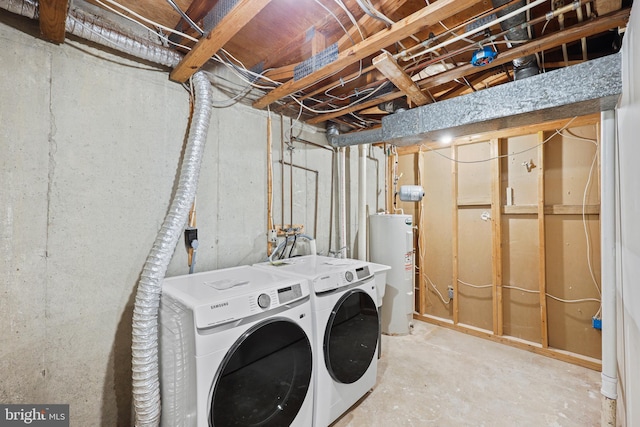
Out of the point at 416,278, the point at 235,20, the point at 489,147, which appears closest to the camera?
the point at 235,20

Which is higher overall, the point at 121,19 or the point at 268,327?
the point at 121,19

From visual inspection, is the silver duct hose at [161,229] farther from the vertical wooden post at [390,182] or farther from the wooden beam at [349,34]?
the vertical wooden post at [390,182]

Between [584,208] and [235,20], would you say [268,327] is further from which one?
[584,208]

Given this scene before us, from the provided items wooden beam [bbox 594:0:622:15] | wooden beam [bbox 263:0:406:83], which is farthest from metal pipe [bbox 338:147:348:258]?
wooden beam [bbox 594:0:622:15]

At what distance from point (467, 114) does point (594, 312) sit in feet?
7.32

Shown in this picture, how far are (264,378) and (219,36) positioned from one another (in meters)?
1.66

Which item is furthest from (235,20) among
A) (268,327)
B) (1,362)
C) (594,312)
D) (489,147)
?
(594,312)

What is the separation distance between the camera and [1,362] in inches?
50.1

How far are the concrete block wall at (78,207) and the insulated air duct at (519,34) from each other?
1853mm

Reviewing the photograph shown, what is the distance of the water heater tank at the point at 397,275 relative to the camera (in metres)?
2.97

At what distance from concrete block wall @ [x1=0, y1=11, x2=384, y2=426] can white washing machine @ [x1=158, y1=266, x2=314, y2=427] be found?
0.39m

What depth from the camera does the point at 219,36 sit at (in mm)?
1345

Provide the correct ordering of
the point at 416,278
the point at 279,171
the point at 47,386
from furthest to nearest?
the point at 416,278
the point at 279,171
the point at 47,386

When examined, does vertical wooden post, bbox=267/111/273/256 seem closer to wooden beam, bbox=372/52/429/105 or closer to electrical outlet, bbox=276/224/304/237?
electrical outlet, bbox=276/224/304/237
